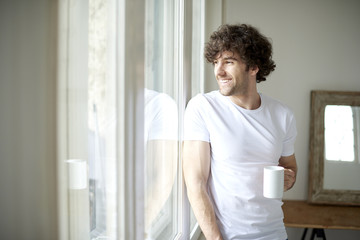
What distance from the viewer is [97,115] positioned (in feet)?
2.01

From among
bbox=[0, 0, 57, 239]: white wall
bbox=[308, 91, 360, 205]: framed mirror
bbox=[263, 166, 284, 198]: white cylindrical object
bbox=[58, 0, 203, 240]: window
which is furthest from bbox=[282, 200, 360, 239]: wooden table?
bbox=[0, 0, 57, 239]: white wall

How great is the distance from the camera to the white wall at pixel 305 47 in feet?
7.82

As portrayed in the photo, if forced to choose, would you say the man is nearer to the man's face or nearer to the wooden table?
the man's face

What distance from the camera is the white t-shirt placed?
129 centimetres

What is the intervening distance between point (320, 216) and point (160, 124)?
1.55 meters

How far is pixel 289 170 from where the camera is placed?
4.82 ft

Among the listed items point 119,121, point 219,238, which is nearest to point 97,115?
point 119,121

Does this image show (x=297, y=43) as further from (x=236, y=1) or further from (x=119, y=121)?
(x=119, y=121)

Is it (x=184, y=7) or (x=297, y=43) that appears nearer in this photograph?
(x=184, y=7)

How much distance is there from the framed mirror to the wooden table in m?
0.07

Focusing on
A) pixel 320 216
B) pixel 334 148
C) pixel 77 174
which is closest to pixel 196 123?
pixel 77 174

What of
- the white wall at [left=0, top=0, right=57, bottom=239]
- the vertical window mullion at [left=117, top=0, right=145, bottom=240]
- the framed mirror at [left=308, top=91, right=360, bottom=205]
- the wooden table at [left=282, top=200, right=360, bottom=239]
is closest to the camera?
the white wall at [left=0, top=0, right=57, bottom=239]

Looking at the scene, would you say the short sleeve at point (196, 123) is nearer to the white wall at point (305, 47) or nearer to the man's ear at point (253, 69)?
the man's ear at point (253, 69)

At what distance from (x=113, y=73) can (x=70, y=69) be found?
17cm
